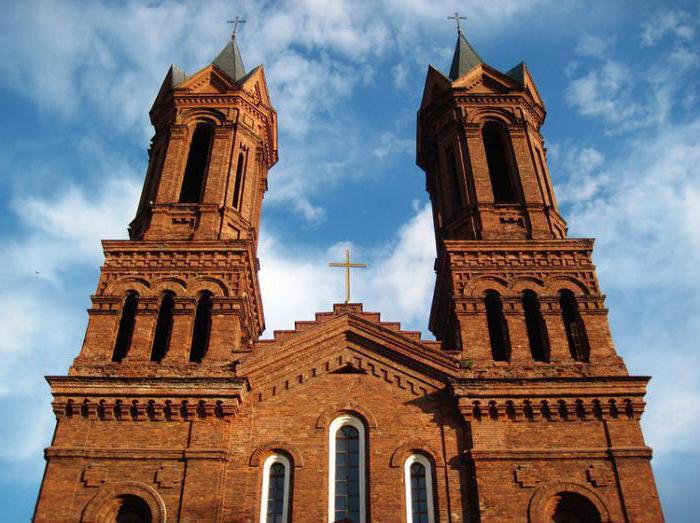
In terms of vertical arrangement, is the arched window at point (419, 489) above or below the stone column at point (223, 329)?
below

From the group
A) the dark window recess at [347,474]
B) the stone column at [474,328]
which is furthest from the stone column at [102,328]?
the stone column at [474,328]

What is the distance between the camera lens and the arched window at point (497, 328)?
65.6 feet

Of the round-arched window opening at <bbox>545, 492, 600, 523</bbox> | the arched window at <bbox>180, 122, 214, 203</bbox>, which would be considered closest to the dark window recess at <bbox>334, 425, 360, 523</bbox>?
the round-arched window opening at <bbox>545, 492, 600, 523</bbox>

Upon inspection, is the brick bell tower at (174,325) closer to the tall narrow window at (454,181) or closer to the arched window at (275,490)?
the arched window at (275,490)

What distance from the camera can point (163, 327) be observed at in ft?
67.9

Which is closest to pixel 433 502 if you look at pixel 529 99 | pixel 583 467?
pixel 583 467

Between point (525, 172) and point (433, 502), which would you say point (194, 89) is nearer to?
point (525, 172)

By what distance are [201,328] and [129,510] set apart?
5.31 m

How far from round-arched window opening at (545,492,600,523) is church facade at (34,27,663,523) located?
0.10 feet

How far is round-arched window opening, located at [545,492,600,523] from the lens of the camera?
54.8ft

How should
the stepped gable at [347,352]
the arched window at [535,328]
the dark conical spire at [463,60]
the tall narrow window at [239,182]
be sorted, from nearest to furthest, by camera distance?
the stepped gable at [347,352] < the arched window at [535,328] < the tall narrow window at [239,182] < the dark conical spire at [463,60]

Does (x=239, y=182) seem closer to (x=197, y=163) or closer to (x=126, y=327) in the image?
(x=197, y=163)

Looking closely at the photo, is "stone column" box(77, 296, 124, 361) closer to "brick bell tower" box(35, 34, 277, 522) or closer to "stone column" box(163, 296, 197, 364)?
"brick bell tower" box(35, 34, 277, 522)

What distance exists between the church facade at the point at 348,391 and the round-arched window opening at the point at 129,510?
0.16ft
